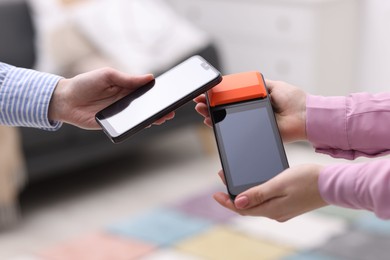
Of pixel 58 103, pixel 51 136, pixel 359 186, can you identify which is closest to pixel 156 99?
pixel 58 103

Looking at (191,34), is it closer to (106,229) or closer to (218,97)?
(106,229)

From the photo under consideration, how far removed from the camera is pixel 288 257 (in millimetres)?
1936

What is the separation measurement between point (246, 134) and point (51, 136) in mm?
1513

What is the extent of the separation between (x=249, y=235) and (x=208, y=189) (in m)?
0.41

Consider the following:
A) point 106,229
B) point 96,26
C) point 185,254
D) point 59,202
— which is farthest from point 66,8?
point 185,254

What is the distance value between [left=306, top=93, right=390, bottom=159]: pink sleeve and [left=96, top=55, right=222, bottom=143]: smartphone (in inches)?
6.8

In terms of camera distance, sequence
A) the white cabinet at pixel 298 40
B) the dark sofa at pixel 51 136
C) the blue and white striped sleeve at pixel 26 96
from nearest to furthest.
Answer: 1. the blue and white striped sleeve at pixel 26 96
2. the dark sofa at pixel 51 136
3. the white cabinet at pixel 298 40

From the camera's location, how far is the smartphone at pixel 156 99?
970mm

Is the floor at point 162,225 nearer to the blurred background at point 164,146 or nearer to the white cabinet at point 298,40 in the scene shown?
the blurred background at point 164,146

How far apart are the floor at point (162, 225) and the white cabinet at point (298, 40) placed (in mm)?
369

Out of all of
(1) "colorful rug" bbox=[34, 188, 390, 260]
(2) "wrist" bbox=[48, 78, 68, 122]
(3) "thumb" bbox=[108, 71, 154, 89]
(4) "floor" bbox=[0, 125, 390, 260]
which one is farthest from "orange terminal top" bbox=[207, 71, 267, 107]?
(1) "colorful rug" bbox=[34, 188, 390, 260]

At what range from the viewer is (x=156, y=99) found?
1003 millimetres

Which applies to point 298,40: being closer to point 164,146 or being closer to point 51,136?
point 164,146

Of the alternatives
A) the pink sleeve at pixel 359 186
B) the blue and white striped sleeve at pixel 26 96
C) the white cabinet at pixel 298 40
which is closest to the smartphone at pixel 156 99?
the blue and white striped sleeve at pixel 26 96
